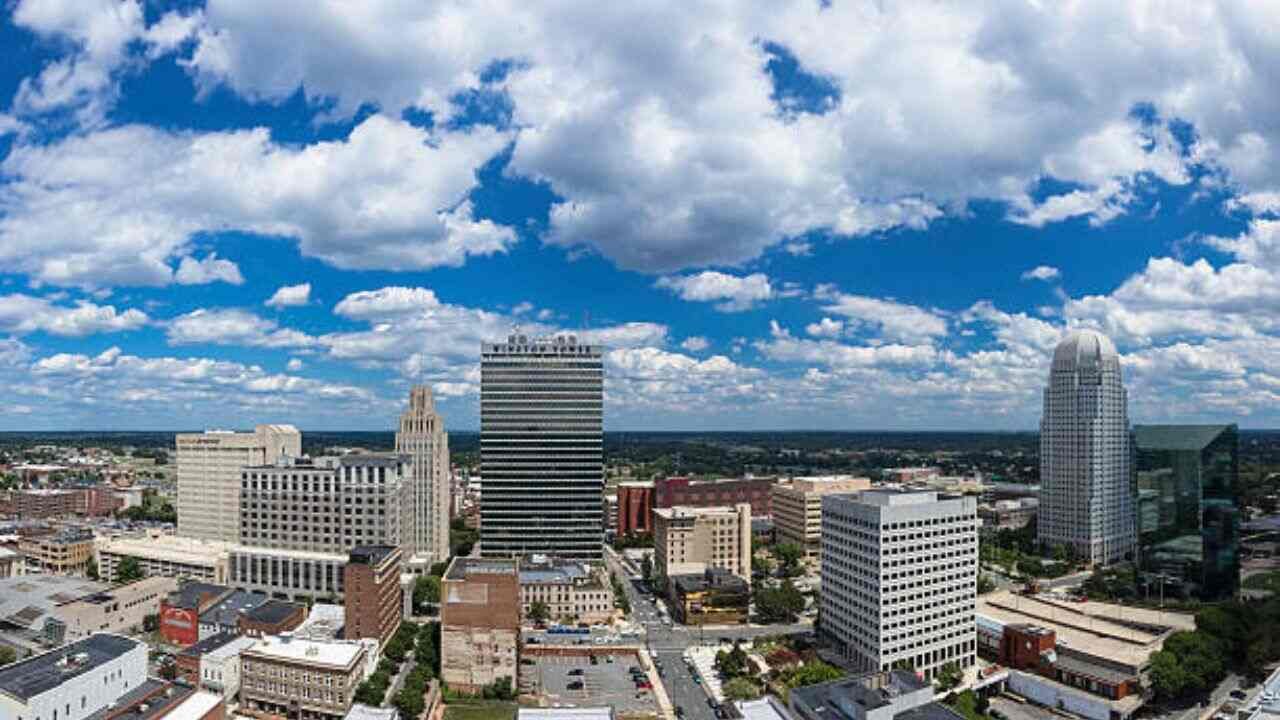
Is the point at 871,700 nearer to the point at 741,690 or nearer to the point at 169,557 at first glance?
the point at 741,690

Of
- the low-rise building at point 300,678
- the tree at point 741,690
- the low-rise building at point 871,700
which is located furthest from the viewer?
the tree at point 741,690

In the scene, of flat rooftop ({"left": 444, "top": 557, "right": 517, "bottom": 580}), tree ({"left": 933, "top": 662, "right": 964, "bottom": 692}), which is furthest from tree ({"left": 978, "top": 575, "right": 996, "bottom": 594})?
flat rooftop ({"left": 444, "top": 557, "right": 517, "bottom": 580})

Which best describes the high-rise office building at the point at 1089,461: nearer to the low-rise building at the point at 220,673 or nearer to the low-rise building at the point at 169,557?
the low-rise building at the point at 220,673

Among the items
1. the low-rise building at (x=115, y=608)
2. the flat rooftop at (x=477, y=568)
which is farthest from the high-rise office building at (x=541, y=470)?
the low-rise building at (x=115, y=608)

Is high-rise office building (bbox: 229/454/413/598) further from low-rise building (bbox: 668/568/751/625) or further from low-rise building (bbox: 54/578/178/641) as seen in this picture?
low-rise building (bbox: 668/568/751/625)

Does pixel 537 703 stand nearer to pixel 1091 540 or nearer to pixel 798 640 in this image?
pixel 798 640

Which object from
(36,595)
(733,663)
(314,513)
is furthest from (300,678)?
(314,513)
